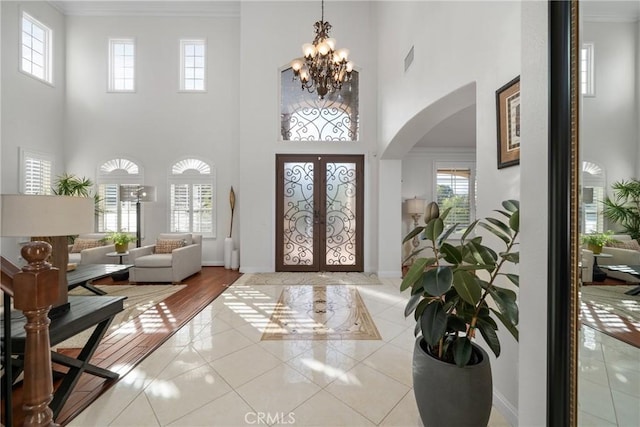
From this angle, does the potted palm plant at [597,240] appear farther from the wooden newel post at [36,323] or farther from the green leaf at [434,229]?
the wooden newel post at [36,323]

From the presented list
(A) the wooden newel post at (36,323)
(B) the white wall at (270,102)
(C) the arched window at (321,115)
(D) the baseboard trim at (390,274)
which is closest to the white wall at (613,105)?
(A) the wooden newel post at (36,323)

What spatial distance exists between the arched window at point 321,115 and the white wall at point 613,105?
5112mm

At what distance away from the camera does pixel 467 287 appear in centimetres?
130

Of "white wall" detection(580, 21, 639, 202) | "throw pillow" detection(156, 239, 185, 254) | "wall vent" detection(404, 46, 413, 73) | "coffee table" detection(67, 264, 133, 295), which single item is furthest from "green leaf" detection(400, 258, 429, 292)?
"throw pillow" detection(156, 239, 185, 254)

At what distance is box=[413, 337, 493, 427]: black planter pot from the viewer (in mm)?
1365

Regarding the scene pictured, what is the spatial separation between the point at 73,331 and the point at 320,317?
7.52 ft

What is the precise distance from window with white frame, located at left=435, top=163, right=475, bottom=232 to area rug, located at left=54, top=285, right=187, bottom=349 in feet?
19.6

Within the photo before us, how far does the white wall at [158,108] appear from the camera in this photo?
6277 mm

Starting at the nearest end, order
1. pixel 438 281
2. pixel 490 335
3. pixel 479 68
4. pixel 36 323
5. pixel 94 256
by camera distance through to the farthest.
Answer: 1. pixel 36 323
2. pixel 438 281
3. pixel 490 335
4. pixel 479 68
5. pixel 94 256

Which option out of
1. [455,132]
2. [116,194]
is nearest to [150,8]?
[116,194]

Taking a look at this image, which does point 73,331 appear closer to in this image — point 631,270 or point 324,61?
point 631,270

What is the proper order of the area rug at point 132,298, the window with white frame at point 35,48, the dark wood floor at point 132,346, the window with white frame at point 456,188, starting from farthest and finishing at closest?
the window with white frame at point 456,188 < the window with white frame at point 35,48 < the area rug at point 132,298 < the dark wood floor at point 132,346

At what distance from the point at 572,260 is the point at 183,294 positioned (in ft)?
14.8

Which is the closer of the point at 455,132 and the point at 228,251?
the point at 455,132
